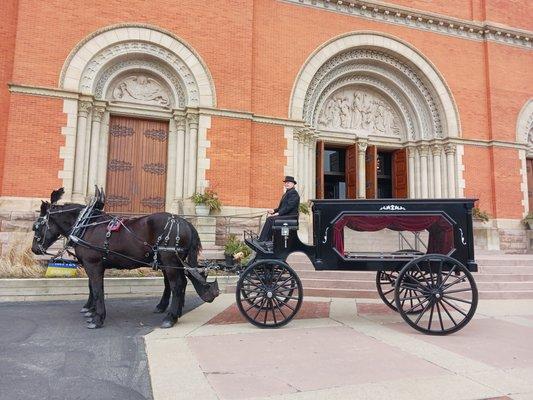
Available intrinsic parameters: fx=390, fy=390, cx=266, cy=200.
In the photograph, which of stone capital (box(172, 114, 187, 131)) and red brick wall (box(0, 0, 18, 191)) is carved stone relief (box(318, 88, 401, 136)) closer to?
stone capital (box(172, 114, 187, 131))

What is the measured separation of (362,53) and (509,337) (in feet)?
39.3

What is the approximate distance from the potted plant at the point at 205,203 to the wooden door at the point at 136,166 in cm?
162

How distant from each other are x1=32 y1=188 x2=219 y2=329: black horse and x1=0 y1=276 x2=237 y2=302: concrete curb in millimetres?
1932

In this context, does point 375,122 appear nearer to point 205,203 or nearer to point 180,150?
point 180,150

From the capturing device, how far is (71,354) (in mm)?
4438

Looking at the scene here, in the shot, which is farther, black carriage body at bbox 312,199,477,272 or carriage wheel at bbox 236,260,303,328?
black carriage body at bbox 312,199,477,272

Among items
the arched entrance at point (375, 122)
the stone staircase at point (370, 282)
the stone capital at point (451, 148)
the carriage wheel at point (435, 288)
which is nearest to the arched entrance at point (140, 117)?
the arched entrance at point (375, 122)

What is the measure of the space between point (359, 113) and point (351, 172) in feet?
7.82

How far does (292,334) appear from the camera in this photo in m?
5.27

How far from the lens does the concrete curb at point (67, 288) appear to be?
7484mm

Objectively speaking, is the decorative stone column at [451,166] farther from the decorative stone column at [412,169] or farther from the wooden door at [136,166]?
the wooden door at [136,166]

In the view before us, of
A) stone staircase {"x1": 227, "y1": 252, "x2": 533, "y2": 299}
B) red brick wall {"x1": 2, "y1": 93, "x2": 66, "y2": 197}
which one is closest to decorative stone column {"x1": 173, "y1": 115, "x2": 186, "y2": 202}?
red brick wall {"x1": 2, "y1": 93, "x2": 66, "y2": 197}

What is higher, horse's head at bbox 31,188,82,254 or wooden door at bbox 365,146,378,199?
wooden door at bbox 365,146,378,199

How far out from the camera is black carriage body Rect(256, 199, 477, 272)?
18.6ft
